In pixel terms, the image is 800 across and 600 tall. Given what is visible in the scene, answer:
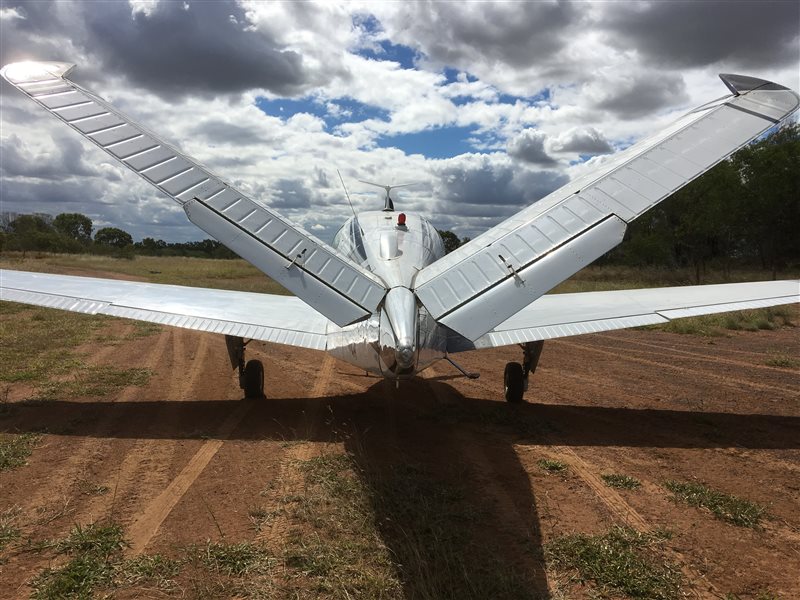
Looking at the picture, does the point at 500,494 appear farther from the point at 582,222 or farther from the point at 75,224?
the point at 75,224

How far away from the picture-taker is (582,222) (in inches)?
140

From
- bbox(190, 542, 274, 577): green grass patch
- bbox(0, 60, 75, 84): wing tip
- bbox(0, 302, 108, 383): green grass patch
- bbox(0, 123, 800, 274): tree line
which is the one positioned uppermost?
bbox(0, 123, 800, 274): tree line

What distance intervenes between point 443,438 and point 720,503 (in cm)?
332

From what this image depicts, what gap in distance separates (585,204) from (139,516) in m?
4.78

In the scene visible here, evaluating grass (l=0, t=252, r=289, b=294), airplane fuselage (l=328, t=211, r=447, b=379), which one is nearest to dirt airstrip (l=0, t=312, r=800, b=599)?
airplane fuselage (l=328, t=211, r=447, b=379)

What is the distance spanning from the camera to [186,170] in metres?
3.88

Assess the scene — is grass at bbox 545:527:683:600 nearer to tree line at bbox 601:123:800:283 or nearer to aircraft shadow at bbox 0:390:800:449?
aircraft shadow at bbox 0:390:800:449

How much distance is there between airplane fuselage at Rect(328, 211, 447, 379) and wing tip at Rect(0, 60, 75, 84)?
11.2 ft

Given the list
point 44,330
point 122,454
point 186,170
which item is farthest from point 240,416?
point 44,330

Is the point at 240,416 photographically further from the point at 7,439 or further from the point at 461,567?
the point at 461,567

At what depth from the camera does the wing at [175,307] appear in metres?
7.83

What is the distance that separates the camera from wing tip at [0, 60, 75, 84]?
402 cm

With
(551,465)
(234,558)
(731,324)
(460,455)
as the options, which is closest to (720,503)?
(551,465)

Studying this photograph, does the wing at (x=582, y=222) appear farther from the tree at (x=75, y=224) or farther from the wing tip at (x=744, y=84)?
the tree at (x=75, y=224)
